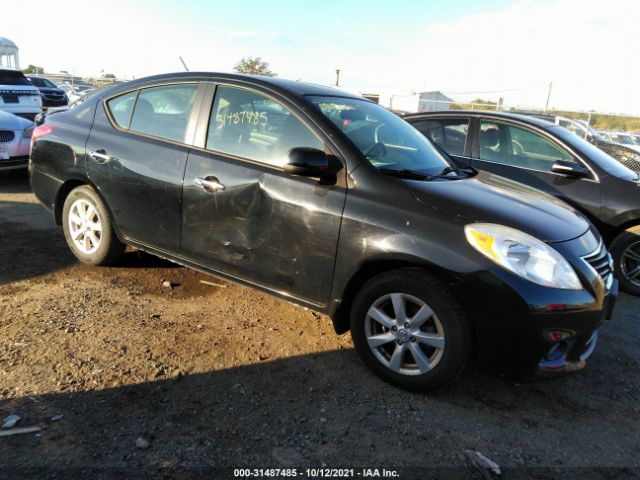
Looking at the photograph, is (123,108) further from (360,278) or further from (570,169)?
(570,169)

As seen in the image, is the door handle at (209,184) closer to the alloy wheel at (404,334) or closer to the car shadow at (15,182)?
the alloy wheel at (404,334)

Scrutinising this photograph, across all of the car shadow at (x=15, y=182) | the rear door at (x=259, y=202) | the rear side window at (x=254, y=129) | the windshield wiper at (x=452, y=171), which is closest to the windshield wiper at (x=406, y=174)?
the windshield wiper at (x=452, y=171)

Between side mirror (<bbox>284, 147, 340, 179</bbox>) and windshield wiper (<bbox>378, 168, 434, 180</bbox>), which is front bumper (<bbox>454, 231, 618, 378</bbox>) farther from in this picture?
side mirror (<bbox>284, 147, 340, 179</bbox>)

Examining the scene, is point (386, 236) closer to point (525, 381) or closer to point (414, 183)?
point (414, 183)

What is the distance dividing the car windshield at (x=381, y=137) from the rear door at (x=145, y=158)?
110 centimetres

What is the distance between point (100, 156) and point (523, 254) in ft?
10.8

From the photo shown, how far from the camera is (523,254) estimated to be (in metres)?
2.61

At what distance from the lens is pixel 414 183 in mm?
2973

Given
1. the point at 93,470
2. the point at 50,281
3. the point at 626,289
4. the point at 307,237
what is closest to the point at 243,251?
the point at 307,237

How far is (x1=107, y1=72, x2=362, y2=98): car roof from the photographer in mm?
3436

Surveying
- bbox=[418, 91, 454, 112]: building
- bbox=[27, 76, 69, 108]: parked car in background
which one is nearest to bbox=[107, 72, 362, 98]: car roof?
bbox=[418, 91, 454, 112]: building

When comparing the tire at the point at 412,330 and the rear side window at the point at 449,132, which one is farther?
the rear side window at the point at 449,132

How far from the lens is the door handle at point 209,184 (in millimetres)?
3338

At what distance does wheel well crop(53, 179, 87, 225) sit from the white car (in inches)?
144
